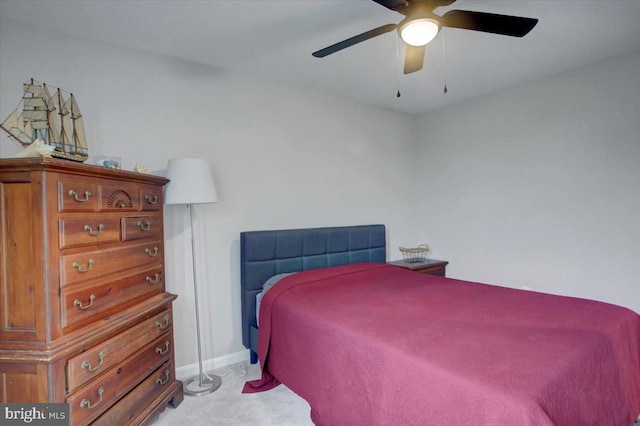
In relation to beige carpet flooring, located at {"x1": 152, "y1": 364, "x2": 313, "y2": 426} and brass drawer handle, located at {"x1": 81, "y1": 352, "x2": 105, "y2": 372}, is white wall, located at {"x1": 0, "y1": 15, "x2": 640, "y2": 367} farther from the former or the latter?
brass drawer handle, located at {"x1": 81, "y1": 352, "x2": 105, "y2": 372}

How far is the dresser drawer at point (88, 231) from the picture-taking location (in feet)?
4.97

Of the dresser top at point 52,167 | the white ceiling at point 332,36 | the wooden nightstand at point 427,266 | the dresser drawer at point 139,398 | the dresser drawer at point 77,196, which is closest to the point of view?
the dresser top at point 52,167

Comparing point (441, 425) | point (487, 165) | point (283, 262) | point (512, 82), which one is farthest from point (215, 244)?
point (512, 82)

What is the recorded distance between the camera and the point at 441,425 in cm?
128

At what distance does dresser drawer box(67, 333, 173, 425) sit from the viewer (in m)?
1.54

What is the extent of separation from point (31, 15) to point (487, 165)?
4101mm

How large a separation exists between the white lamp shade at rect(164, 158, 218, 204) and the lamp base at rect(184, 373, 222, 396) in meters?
1.37

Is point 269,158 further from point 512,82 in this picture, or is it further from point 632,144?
point 632,144

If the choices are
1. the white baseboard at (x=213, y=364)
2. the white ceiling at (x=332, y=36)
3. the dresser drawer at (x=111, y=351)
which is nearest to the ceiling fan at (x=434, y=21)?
the white ceiling at (x=332, y=36)

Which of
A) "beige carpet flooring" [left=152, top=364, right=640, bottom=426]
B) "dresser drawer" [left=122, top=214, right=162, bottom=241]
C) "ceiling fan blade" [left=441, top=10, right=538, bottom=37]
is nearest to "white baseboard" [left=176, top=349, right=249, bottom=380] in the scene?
"beige carpet flooring" [left=152, top=364, right=640, bottom=426]

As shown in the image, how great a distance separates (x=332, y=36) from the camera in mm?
2418

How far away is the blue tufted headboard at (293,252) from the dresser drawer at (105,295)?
0.84m

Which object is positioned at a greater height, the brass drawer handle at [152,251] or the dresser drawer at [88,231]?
the dresser drawer at [88,231]

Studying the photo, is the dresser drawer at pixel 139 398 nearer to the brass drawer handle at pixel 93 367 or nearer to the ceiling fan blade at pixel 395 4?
the brass drawer handle at pixel 93 367
